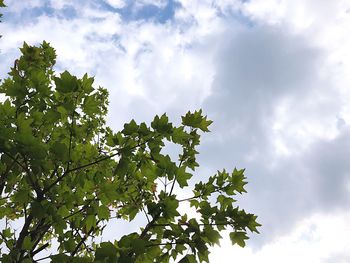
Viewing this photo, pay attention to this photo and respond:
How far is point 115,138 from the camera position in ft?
11.9

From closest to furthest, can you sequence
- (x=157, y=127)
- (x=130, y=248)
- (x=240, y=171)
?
(x=130, y=248), (x=157, y=127), (x=240, y=171)

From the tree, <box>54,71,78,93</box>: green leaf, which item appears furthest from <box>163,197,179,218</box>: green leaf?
<box>54,71,78,93</box>: green leaf

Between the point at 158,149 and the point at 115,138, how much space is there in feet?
1.55

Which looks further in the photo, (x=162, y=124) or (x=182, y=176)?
(x=182, y=176)

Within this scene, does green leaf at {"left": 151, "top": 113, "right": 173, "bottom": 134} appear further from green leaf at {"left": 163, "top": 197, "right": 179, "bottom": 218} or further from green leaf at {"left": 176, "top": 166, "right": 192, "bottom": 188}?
green leaf at {"left": 163, "top": 197, "right": 179, "bottom": 218}

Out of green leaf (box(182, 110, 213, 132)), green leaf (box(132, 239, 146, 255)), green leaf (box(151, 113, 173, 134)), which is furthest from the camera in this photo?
green leaf (box(182, 110, 213, 132))

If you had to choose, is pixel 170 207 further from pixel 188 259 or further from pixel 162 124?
pixel 162 124

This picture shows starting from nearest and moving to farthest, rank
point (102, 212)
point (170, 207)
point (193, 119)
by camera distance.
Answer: point (170, 207) → point (102, 212) → point (193, 119)

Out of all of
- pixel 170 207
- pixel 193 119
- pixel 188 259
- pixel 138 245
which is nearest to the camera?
pixel 138 245

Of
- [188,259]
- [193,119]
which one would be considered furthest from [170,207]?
[193,119]

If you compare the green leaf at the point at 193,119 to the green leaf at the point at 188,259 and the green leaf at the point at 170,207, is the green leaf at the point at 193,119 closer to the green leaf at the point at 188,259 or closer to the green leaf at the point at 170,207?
the green leaf at the point at 170,207

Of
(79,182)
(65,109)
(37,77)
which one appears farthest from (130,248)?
(37,77)

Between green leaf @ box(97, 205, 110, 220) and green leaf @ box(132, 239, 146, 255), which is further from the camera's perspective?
green leaf @ box(97, 205, 110, 220)

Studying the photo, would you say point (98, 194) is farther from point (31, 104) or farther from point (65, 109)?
point (31, 104)
